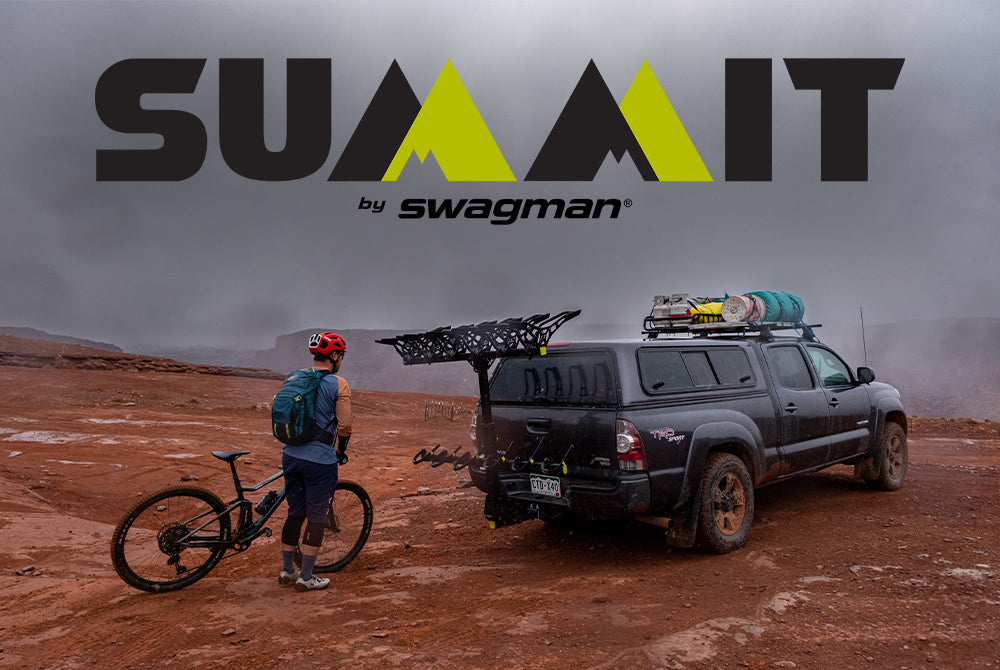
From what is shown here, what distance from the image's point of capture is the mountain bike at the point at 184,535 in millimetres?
4473

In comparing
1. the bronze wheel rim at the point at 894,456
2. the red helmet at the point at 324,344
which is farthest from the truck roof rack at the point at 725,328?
the red helmet at the point at 324,344

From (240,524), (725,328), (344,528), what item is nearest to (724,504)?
(725,328)

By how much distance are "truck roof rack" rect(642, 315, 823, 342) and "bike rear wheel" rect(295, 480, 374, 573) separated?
3362 mm

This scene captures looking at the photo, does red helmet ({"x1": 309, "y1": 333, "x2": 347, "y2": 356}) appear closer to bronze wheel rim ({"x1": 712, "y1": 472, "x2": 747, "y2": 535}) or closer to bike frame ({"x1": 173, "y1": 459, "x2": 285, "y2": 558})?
bike frame ({"x1": 173, "y1": 459, "x2": 285, "y2": 558})

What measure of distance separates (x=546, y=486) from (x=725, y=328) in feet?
9.97

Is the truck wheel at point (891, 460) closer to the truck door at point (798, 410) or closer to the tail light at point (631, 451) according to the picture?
the truck door at point (798, 410)

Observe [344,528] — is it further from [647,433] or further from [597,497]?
[647,433]

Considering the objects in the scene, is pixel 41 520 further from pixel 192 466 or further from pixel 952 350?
pixel 952 350

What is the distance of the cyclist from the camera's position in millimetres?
4656

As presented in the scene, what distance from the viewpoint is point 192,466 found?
1055 cm

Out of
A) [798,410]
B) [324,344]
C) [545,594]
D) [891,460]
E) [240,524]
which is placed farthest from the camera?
[891,460]

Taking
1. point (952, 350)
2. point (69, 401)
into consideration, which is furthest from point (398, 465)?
point (952, 350)

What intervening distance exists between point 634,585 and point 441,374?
80.4 meters

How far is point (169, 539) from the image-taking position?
4.59 m
